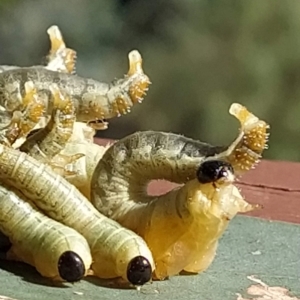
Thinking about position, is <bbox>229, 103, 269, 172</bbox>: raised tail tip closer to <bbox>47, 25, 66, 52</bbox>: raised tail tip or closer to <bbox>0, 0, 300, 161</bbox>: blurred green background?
<bbox>47, 25, 66, 52</bbox>: raised tail tip

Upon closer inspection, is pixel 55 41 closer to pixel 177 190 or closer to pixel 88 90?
pixel 88 90

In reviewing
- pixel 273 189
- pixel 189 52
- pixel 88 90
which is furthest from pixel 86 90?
pixel 189 52

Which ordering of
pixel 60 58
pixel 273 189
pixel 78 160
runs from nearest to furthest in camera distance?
pixel 78 160, pixel 60 58, pixel 273 189

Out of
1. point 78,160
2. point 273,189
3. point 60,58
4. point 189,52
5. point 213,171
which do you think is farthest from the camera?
point 189,52

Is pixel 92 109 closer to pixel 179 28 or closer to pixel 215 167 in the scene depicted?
pixel 215 167

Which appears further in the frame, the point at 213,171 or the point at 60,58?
the point at 60,58

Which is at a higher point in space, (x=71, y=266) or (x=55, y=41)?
(x=55, y=41)

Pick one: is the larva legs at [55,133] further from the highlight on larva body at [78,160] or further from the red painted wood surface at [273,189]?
the red painted wood surface at [273,189]
